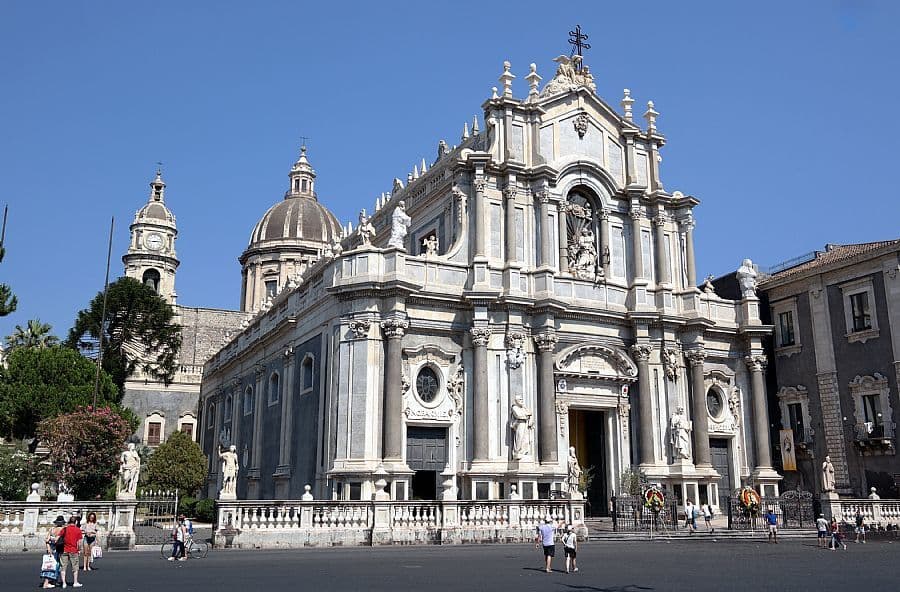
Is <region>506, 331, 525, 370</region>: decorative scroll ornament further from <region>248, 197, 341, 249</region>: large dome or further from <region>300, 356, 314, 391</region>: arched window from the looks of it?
<region>248, 197, 341, 249</region>: large dome

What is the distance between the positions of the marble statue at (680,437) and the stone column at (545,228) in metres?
8.49

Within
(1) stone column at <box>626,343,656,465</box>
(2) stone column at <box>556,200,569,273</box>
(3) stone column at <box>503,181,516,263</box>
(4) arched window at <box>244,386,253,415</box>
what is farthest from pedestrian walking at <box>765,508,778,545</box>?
(4) arched window at <box>244,386,253,415</box>

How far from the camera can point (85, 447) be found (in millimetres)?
38969

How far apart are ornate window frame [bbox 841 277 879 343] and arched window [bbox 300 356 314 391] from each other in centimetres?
2305

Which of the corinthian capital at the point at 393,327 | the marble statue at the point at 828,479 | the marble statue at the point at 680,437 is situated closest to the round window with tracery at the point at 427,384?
the corinthian capital at the point at 393,327

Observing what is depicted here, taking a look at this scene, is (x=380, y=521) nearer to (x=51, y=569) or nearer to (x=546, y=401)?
(x=546, y=401)

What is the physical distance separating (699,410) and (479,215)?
12984 mm

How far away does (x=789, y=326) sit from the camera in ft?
133

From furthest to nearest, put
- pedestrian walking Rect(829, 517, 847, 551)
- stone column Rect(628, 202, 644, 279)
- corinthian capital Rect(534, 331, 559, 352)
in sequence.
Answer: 1. stone column Rect(628, 202, 644, 279)
2. corinthian capital Rect(534, 331, 559, 352)
3. pedestrian walking Rect(829, 517, 847, 551)

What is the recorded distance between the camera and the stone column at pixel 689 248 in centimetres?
3950

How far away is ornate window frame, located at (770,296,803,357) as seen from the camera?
131 ft

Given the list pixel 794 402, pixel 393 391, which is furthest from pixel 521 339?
pixel 794 402

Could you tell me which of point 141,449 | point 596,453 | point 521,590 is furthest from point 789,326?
point 141,449

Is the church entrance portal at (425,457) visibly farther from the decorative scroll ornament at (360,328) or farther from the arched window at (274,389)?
the arched window at (274,389)
